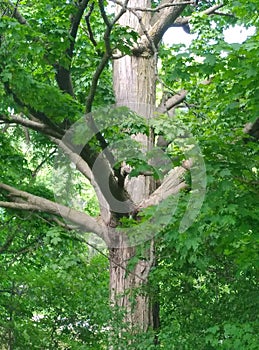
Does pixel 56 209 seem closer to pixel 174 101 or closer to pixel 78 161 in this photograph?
pixel 78 161

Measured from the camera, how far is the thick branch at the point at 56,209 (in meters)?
A: 7.99

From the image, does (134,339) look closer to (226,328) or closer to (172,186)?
(226,328)

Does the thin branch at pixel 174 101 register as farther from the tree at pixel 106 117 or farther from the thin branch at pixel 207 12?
the thin branch at pixel 207 12

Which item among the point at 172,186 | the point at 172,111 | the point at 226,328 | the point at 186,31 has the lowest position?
the point at 226,328

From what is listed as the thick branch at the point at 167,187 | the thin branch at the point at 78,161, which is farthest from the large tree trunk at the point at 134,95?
the thin branch at the point at 78,161

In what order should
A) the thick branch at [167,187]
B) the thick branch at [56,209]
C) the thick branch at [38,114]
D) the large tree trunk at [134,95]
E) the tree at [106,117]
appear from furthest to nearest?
the thick branch at [56,209], the large tree trunk at [134,95], the thick branch at [167,187], the thick branch at [38,114], the tree at [106,117]

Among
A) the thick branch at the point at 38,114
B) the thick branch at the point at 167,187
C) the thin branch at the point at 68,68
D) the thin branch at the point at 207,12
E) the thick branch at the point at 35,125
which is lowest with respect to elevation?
the thick branch at the point at 167,187

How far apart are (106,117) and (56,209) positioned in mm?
2015

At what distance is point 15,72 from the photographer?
6031 mm

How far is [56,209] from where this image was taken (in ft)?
26.6

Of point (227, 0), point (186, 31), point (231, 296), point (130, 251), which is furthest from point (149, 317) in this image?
point (186, 31)

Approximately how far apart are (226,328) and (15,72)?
10.6 feet

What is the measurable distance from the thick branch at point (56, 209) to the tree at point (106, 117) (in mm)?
14

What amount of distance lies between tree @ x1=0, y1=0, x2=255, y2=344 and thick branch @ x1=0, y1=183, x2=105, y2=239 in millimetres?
14
